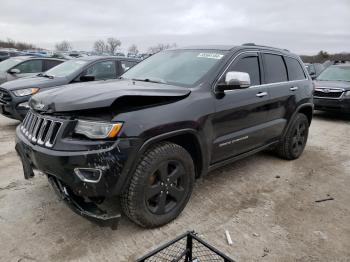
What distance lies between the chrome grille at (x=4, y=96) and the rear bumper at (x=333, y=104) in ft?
26.2

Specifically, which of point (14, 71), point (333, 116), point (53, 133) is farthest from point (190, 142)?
point (333, 116)

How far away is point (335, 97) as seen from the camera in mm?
9070

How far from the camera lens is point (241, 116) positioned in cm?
386

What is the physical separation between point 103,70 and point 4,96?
208 cm

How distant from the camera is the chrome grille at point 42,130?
2.70 m

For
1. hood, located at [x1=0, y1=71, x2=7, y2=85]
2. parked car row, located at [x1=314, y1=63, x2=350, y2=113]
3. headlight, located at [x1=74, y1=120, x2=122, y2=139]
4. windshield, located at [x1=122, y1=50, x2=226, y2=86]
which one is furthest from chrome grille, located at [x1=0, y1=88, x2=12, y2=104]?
parked car row, located at [x1=314, y1=63, x2=350, y2=113]

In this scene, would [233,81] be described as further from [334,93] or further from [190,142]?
[334,93]

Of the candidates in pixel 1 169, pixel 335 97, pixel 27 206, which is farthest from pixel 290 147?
pixel 335 97

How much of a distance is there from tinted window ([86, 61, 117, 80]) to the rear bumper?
19.4 ft

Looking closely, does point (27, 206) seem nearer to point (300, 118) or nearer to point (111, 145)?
point (111, 145)

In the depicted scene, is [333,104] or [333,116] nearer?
[333,104]

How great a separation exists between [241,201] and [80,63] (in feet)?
16.4

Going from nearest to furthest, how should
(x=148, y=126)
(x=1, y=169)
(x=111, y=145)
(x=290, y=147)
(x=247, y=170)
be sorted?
(x=111, y=145) < (x=148, y=126) < (x=1, y=169) < (x=247, y=170) < (x=290, y=147)

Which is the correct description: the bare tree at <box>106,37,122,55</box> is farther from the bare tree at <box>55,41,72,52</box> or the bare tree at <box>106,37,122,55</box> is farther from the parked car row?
the parked car row
